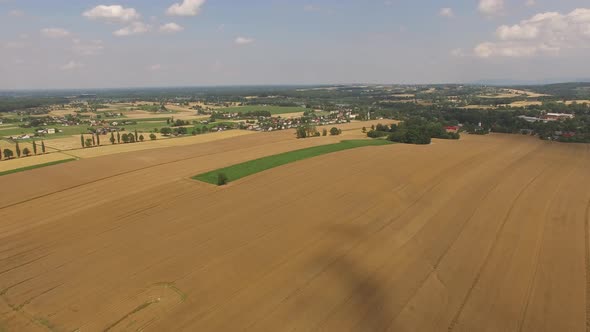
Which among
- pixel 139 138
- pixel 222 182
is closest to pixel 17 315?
pixel 222 182

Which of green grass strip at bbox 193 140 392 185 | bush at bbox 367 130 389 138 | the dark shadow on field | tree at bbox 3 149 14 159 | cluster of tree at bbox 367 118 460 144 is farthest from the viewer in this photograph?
bush at bbox 367 130 389 138

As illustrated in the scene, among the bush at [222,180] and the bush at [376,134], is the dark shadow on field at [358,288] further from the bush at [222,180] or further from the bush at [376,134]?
the bush at [376,134]

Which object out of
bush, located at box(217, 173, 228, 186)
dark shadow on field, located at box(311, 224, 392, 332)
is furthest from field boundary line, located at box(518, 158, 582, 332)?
bush, located at box(217, 173, 228, 186)

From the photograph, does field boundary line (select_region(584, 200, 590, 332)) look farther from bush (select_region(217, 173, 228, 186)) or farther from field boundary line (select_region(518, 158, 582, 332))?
bush (select_region(217, 173, 228, 186))

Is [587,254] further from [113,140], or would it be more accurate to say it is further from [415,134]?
[113,140]

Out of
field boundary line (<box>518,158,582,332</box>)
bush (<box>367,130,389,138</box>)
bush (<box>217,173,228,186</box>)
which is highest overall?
bush (<box>367,130,389,138</box>)

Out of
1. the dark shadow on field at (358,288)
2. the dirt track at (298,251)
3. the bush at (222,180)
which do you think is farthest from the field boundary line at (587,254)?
the bush at (222,180)

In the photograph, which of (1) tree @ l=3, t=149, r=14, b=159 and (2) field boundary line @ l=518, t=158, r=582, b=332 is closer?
(2) field boundary line @ l=518, t=158, r=582, b=332
